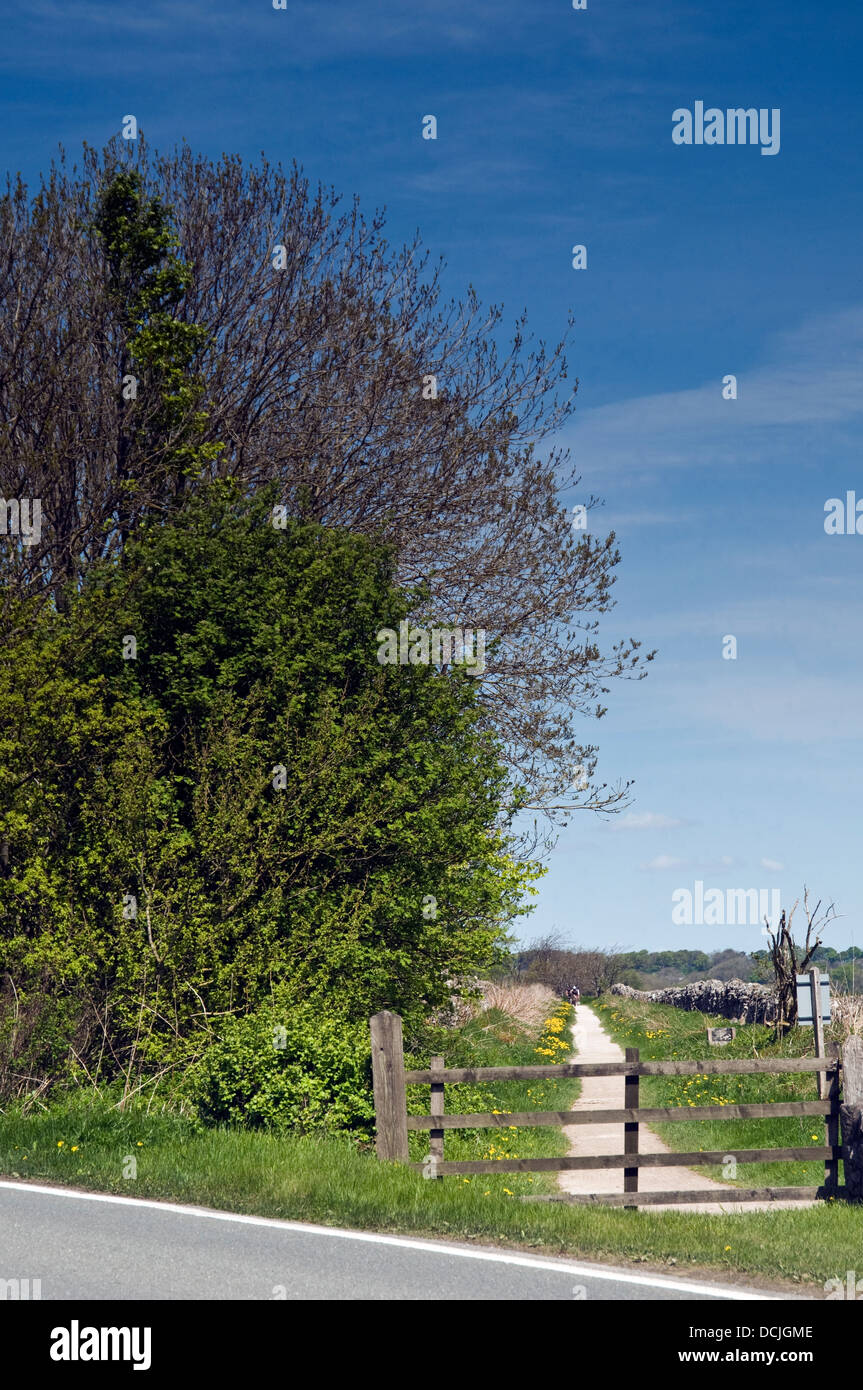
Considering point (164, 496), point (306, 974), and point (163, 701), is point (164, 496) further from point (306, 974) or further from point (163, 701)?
point (306, 974)

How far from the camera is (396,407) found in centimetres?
2497

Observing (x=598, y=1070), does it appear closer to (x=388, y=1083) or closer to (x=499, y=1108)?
(x=388, y=1083)

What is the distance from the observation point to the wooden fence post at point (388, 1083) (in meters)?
12.2

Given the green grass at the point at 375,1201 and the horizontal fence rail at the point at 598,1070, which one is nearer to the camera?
the green grass at the point at 375,1201

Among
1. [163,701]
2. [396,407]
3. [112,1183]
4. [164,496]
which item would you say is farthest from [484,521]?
[112,1183]

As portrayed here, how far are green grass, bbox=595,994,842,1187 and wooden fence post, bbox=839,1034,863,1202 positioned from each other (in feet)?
3.45

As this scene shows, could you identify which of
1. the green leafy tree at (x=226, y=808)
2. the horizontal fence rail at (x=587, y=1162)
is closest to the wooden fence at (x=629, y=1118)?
the horizontal fence rail at (x=587, y=1162)

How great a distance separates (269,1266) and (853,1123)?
6.11 meters

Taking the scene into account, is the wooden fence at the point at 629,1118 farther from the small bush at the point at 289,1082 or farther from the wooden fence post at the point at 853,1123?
the small bush at the point at 289,1082

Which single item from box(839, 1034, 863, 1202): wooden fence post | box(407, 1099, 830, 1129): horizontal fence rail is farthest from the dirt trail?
box(407, 1099, 830, 1129): horizontal fence rail

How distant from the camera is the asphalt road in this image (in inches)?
292

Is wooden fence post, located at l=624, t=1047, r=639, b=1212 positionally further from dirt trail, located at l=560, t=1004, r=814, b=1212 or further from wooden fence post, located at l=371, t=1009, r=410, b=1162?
wooden fence post, located at l=371, t=1009, r=410, b=1162

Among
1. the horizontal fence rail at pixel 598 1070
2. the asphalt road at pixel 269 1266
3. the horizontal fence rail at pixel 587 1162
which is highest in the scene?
the horizontal fence rail at pixel 598 1070

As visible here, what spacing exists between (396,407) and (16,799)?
12.0 m
